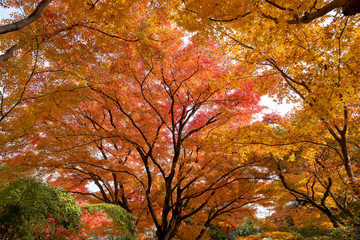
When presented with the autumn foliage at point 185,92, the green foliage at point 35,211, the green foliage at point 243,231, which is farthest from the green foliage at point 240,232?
the green foliage at point 35,211

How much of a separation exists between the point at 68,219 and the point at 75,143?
2.92 metres

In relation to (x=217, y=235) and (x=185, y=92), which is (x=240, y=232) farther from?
(x=185, y=92)

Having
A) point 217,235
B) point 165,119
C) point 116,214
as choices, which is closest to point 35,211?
point 116,214

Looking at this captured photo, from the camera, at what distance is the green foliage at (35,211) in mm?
2578

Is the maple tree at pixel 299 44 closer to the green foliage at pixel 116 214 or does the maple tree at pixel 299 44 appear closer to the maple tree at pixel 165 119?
the maple tree at pixel 165 119

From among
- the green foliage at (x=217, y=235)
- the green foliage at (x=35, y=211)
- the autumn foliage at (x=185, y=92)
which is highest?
the autumn foliage at (x=185, y=92)

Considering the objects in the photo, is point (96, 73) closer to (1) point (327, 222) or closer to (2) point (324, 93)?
(2) point (324, 93)

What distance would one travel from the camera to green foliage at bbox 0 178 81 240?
2.58 m

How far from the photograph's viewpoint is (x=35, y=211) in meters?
2.75

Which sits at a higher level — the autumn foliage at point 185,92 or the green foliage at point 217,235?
the autumn foliage at point 185,92

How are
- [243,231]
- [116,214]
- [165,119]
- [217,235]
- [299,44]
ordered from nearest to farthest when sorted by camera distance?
[299,44], [116,214], [165,119], [217,235], [243,231]

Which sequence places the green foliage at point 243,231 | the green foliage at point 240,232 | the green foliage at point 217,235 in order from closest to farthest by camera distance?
the green foliage at point 217,235 < the green foliage at point 240,232 < the green foliage at point 243,231

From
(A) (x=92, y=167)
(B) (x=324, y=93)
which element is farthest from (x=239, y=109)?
(A) (x=92, y=167)

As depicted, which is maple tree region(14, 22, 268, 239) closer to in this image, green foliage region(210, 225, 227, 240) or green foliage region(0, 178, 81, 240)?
green foliage region(0, 178, 81, 240)
